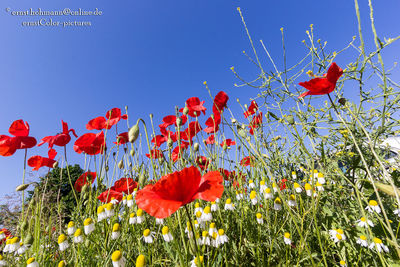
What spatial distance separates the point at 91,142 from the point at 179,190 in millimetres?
1172

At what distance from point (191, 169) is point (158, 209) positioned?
0.16 meters

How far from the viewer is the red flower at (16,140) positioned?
1418 mm

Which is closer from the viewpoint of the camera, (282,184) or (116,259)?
(116,259)

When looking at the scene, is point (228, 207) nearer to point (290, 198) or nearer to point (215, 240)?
point (215, 240)

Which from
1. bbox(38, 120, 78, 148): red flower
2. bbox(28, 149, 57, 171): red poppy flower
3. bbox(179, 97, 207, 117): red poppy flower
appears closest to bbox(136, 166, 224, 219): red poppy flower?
bbox(179, 97, 207, 117): red poppy flower

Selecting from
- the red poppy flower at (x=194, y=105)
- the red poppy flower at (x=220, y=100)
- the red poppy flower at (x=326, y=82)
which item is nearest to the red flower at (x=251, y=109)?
the red poppy flower at (x=220, y=100)

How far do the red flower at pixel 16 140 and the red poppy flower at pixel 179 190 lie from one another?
4.51 feet

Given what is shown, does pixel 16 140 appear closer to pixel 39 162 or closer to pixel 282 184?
pixel 39 162

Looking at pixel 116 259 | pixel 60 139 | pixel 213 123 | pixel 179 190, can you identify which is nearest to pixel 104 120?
pixel 60 139

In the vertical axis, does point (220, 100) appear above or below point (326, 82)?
above

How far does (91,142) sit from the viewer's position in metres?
1.52

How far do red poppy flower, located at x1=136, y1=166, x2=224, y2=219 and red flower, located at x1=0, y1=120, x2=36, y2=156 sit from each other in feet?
4.51

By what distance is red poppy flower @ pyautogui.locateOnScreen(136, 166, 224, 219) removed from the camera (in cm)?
61

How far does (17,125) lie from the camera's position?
1.44 metres
